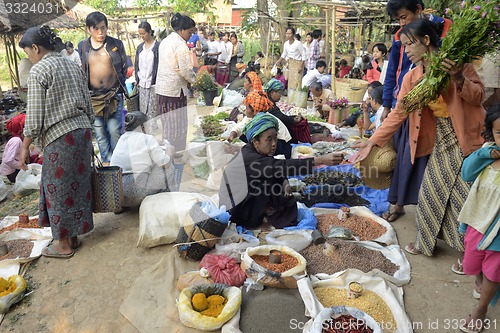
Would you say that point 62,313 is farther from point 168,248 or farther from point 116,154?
point 116,154

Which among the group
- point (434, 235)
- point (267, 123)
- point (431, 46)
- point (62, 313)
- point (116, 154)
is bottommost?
point (62, 313)

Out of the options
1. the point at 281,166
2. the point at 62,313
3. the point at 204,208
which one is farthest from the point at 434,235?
the point at 62,313

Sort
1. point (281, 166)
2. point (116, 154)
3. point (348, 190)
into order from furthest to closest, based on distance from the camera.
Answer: point (348, 190)
point (116, 154)
point (281, 166)

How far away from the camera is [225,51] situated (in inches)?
484

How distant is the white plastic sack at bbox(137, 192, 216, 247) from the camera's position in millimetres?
3398

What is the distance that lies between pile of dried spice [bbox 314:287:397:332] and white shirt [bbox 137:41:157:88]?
435 centimetres

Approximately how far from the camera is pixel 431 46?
2844 millimetres

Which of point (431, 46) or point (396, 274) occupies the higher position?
point (431, 46)

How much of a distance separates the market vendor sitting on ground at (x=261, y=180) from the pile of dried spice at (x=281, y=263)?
1.99 ft

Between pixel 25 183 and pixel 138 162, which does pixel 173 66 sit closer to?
pixel 138 162

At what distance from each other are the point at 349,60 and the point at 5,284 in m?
11.9

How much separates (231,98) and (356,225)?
5.48 m

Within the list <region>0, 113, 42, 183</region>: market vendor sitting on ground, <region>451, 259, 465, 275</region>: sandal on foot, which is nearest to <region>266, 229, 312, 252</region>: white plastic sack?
<region>451, 259, 465, 275</region>: sandal on foot

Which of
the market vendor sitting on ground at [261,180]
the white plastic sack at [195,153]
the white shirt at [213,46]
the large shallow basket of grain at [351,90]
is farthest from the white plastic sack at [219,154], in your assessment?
the white shirt at [213,46]
